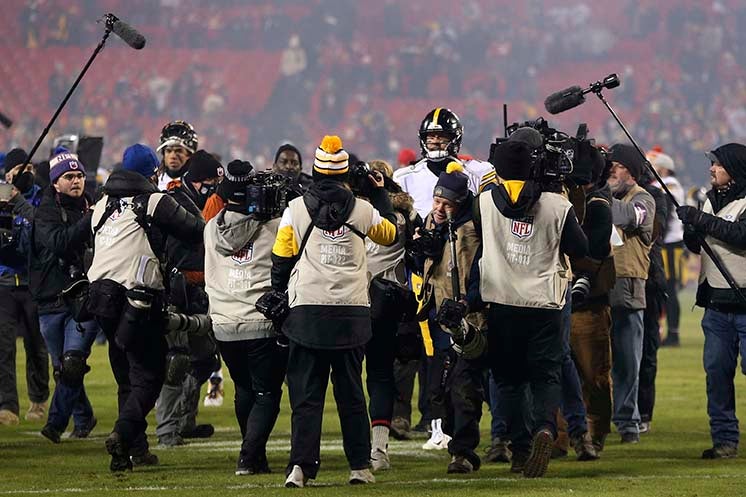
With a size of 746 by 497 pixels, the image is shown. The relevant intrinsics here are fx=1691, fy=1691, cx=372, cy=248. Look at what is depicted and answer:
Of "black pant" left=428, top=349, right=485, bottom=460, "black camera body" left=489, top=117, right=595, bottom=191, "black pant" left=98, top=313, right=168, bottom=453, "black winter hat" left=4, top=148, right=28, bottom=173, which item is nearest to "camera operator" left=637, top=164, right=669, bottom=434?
"black camera body" left=489, top=117, right=595, bottom=191

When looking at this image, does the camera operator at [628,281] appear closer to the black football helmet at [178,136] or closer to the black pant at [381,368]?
the black pant at [381,368]

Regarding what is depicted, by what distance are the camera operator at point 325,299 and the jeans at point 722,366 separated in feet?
9.26

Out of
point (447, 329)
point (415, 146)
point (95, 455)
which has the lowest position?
point (95, 455)

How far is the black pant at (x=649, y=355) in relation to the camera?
12891 millimetres

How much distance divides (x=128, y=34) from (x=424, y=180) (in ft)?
7.34

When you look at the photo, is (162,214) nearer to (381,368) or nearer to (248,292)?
(248,292)

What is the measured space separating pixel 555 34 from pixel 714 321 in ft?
134

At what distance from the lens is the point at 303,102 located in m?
48.6

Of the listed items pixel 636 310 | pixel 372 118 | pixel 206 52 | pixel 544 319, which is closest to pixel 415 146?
pixel 372 118

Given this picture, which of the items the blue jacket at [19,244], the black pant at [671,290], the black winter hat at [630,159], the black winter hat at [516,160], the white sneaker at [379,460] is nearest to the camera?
the black winter hat at [516,160]

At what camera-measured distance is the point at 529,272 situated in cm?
933

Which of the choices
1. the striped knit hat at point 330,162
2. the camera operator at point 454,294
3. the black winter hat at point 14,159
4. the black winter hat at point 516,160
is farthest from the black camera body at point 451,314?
the black winter hat at point 14,159

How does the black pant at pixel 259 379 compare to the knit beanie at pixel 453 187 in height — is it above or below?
below

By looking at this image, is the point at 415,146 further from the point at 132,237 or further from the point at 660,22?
the point at 132,237
